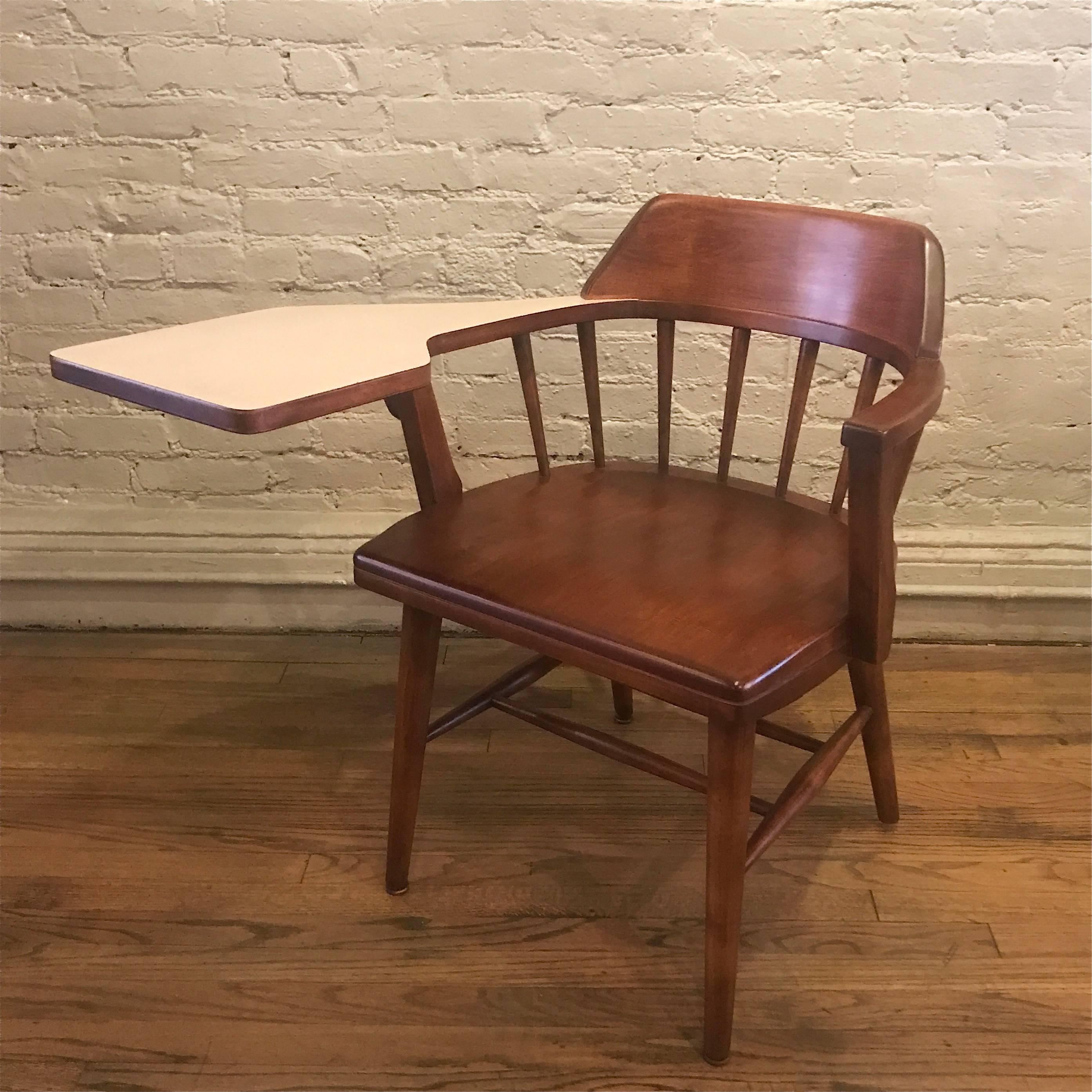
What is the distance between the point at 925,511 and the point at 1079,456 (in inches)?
10.3

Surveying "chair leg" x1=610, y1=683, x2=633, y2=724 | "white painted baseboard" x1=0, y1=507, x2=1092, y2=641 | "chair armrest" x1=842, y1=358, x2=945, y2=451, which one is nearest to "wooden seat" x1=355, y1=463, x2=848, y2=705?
"chair armrest" x1=842, y1=358, x2=945, y2=451

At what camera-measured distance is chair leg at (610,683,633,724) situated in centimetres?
148

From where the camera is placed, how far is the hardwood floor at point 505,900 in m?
1.00

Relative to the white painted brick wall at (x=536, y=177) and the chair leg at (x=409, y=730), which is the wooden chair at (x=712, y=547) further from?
the white painted brick wall at (x=536, y=177)

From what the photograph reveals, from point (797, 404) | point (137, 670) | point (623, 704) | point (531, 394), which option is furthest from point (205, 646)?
point (797, 404)

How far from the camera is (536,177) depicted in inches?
58.1

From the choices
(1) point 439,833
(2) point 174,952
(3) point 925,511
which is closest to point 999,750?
(3) point 925,511

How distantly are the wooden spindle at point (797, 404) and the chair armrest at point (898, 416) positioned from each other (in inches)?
8.8

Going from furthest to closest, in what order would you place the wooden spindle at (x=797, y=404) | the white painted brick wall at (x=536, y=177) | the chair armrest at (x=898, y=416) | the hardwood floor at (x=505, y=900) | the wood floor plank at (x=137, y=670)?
the wood floor plank at (x=137, y=670), the white painted brick wall at (x=536, y=177), the wooden spindle at (x=797, y=404), the hardwood floor at (x=505, y=900), the chair armrest at (x=898, y=416)

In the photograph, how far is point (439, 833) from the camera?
129cm

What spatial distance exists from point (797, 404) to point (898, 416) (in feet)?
1.21

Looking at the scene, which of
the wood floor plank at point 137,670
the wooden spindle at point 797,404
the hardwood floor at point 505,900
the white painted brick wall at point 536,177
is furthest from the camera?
the wood floor plank at point 137,670

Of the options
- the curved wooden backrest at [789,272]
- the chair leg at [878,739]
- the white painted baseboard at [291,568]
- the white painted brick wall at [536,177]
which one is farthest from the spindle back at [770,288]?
the white painted baseboard at [291,568]

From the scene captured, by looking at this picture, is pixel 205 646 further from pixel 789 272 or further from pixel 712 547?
pixel 789 272
